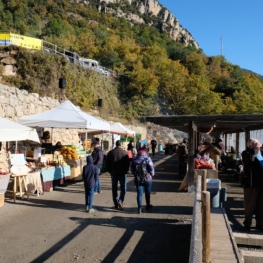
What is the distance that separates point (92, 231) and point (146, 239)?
1.07 metres

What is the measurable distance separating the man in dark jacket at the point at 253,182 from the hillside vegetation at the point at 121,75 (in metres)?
20.2

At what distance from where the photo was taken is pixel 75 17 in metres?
112

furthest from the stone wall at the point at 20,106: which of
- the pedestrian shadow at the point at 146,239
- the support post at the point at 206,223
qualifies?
the support post at the point at 206,223

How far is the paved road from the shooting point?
18.4 ft

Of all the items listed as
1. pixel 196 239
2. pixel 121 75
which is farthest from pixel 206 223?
pixel 121 75

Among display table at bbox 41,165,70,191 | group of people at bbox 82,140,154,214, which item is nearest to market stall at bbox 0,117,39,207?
display table at bbox 41,165,70,191

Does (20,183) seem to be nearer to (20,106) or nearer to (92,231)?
(92,231)

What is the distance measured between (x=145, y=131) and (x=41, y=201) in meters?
38.2

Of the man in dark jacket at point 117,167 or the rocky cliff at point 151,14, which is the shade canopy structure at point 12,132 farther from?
the rocky cliff at point 151,14

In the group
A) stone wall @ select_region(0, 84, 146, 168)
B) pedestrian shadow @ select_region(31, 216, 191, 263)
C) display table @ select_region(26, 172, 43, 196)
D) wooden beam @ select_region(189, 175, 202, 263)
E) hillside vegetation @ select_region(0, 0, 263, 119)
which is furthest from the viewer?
hillside vegetation @ select_region(0, 0, 263, 119)

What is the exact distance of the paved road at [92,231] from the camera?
5598 mm

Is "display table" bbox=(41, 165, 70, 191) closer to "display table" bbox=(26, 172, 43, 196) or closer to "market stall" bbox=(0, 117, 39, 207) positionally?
"display table" bbox=(26, 172, 43, 196)

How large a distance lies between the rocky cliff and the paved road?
449 feet

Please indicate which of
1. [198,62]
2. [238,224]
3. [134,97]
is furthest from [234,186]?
[198,62]
